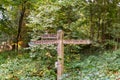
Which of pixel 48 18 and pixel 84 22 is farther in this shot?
pixel 84 22

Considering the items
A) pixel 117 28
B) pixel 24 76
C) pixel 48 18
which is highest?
pixel 48 18

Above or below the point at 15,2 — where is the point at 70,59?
below

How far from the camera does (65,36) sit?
9500 millimetres

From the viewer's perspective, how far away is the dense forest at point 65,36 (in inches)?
312

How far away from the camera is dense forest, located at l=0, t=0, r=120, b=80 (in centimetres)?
791

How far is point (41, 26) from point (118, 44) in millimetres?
5014

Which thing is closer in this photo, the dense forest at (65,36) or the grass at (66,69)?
the grass at (66,69)

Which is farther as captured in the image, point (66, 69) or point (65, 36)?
point (65, 36)

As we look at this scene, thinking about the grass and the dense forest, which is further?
the dense forest

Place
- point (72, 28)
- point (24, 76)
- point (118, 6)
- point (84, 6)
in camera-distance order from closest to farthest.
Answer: point (24, 76) → point (72, 28) → point (84, 6) → point (118, 6)

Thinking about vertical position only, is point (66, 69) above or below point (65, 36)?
below

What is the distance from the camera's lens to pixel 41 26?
865cm

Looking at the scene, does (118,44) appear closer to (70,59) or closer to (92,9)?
(92,9)

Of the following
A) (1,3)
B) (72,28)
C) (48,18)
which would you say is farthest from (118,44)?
(1,3)
